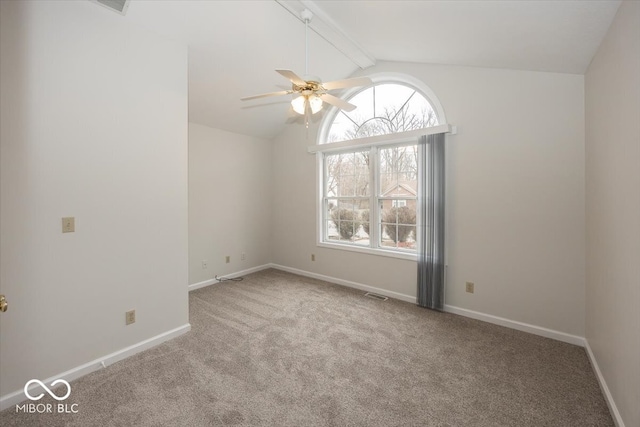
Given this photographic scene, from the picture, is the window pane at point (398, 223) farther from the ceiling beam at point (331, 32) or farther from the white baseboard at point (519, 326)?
the ceiling beam at point (331, 32)

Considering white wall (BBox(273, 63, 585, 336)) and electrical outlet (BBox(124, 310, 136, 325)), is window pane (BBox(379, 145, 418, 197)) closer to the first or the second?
white wall (BBox(273, 63, 585, 336))

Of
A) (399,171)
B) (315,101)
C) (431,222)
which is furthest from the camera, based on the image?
(399,171)

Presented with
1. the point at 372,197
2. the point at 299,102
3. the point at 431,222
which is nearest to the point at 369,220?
the point at 372,197

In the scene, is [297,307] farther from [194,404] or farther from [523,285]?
[523,285]

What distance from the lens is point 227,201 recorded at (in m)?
4.41

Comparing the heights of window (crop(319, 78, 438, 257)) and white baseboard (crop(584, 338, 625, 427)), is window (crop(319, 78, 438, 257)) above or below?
above

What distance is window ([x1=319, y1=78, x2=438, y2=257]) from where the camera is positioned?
11.6 ft

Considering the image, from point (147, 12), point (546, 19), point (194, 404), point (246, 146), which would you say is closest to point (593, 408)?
point (546, 19)

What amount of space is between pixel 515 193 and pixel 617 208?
1.13m

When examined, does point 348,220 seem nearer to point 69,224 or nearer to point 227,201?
point 227,201

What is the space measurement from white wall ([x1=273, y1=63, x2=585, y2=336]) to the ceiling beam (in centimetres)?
47

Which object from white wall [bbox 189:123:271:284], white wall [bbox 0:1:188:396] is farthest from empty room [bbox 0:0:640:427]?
white wall [bbox 189:123:271:284]

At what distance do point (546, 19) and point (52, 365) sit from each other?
12.8 feet

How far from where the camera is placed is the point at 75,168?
197 centimetres
